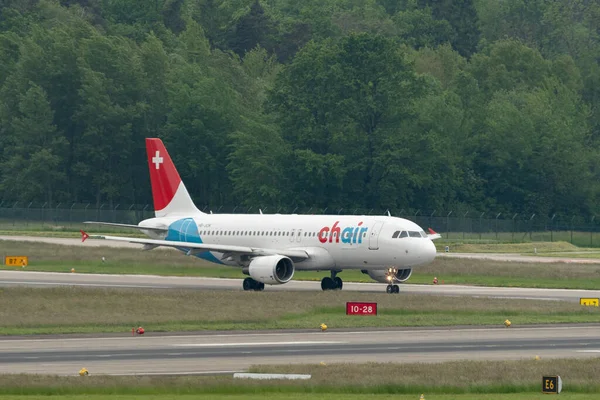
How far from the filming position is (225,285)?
70688mm

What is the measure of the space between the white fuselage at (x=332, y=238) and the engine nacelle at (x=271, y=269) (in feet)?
4.50

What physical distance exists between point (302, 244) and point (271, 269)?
348 cm

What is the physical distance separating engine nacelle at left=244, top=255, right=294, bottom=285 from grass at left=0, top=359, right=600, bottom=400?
2777 centimetres

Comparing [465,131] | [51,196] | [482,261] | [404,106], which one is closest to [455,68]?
[465,131]

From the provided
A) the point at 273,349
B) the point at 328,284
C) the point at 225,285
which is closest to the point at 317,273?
the point at 225,285

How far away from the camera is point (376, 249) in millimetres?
64062

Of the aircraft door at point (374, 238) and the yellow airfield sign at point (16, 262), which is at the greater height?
the aircraft door at point (374, 238)

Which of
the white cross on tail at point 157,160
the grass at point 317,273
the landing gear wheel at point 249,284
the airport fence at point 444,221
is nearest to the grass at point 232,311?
the landing gear wheel at point 249,284

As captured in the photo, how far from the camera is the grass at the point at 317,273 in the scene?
76.6 metres

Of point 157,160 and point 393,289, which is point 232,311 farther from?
point 157,160

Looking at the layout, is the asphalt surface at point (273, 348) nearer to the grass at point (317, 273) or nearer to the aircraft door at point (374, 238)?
the aircraft door at point (374, 238)

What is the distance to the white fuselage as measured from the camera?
63.9m

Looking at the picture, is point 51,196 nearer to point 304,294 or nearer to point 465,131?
point 465,131
